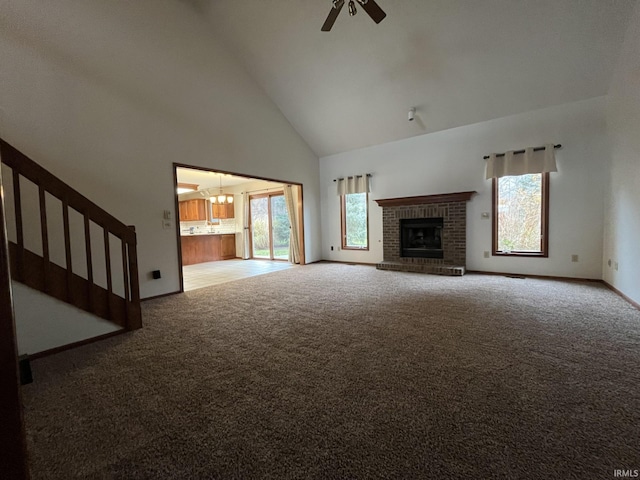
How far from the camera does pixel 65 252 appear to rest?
2666mm

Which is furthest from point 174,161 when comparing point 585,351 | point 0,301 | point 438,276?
point 585,351

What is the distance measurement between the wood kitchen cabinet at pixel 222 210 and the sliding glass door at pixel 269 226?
2.67 ft

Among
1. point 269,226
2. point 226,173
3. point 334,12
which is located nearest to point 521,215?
point 334,12

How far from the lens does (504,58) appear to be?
3846mm

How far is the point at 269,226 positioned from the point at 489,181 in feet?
18.3

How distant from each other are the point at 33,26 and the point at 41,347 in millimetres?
3298

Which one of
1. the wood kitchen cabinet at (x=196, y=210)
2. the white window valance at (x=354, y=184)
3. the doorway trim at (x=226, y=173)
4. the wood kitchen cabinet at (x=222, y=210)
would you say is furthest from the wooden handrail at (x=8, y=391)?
the wood kitchen cabinet at (x=196, y=210)

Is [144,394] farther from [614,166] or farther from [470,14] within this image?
[614,166]

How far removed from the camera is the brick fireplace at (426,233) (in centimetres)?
516

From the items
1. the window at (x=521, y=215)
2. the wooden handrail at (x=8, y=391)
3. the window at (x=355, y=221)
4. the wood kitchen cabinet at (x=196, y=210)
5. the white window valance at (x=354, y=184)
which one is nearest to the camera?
the wooden handrail at (x=8, y=391)

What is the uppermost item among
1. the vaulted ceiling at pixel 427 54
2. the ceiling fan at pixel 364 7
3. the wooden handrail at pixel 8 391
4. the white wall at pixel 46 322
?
the vaulted ceiling at pixel 427 54

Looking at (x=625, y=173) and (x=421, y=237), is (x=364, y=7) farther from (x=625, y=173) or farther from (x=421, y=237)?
(x=421, y=237)

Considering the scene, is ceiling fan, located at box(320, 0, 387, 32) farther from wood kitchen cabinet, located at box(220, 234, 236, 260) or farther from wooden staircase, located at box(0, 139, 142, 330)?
wood kitchen cabinet, located at box(220, 234, 236, 260)

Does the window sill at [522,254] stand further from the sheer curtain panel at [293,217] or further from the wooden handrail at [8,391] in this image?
the wooden handrail at [8,391]
